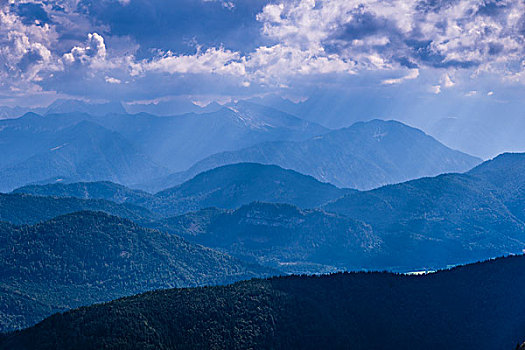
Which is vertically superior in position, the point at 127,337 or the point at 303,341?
the point at 127,337

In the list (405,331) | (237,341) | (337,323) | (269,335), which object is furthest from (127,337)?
(405,331)

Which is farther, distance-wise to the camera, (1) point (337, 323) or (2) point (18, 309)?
(2) point (18, 309)

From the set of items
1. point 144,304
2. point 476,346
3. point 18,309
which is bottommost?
point 18,309

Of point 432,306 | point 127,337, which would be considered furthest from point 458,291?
point 127,337

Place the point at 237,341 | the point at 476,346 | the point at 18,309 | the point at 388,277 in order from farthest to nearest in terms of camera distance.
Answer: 1. the point at 18,309
2. the point at 388,277
3. the point at 476,346
4. the point at 237,341

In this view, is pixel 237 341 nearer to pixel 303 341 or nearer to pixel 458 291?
pixel 303 341

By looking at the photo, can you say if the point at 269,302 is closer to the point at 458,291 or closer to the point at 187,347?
the point at 187,347

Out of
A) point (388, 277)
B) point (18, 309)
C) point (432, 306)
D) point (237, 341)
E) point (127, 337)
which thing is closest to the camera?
point (127, 337)
